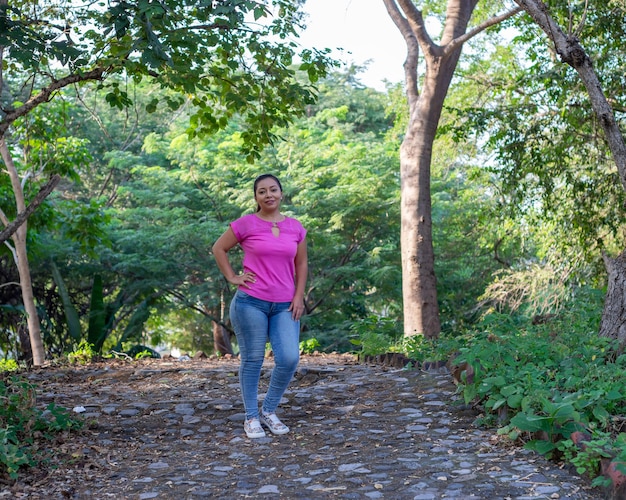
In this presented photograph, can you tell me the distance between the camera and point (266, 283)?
544 cm

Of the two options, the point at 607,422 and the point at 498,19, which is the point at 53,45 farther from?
the point at 498,19

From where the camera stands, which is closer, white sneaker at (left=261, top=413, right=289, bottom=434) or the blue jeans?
the blue jeans

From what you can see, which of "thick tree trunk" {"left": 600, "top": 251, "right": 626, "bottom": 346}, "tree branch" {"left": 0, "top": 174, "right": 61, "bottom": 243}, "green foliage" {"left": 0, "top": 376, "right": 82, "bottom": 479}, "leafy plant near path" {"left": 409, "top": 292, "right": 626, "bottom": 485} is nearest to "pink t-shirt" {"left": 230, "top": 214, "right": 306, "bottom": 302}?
"leafy plant near path" {"left": 409, "top": 292, "right": 626, "bottom": 485}

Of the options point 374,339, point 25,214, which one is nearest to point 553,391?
point 374,339

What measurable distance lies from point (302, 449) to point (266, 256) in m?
1.31

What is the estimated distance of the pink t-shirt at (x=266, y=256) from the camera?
5438mm

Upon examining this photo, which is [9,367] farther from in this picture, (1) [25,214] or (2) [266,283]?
(2) [266,283]

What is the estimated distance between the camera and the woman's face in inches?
216

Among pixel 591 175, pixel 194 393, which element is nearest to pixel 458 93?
pixel 591 175

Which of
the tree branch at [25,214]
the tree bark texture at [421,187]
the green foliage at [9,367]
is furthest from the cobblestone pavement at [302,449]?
the tree bark texture at [421,187]

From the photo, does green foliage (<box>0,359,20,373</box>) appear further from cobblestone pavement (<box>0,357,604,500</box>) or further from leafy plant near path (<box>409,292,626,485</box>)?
leafy plant near path (<box>409,292,626,485</box>)

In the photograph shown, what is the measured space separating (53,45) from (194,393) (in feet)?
11.2

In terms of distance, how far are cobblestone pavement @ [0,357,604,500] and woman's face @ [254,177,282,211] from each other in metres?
1.65

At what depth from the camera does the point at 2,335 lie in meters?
20.0
